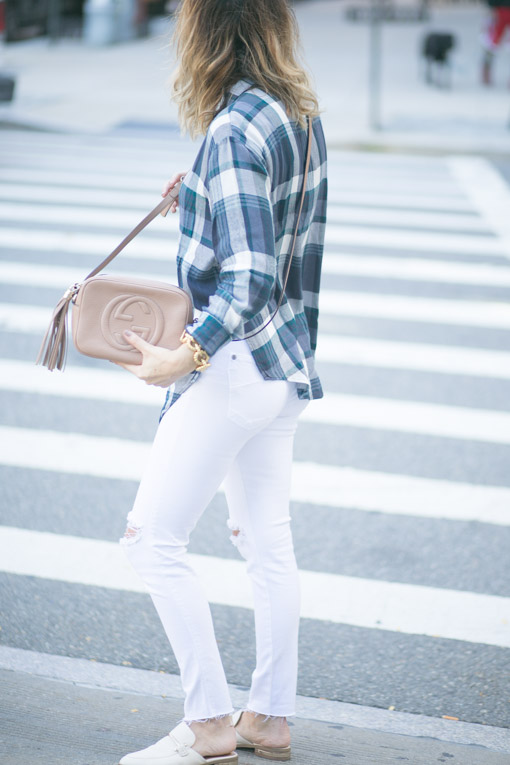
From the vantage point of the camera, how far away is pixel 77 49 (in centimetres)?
2661

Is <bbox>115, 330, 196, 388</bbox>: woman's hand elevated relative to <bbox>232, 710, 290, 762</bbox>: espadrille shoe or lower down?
elevated

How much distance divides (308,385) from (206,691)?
0.83 meters

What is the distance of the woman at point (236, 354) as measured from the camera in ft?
7.15

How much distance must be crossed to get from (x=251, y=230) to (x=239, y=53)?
45 cm

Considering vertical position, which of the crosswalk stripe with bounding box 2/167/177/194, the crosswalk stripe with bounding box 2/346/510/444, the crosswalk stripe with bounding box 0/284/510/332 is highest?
the crosswalk stripe with bounding box 2/167/177/194

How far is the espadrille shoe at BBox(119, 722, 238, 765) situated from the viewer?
8.03 ft

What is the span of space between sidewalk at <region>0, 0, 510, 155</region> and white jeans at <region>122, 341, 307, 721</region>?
8910 mm

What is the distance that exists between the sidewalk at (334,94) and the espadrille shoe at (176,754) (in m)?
9.21

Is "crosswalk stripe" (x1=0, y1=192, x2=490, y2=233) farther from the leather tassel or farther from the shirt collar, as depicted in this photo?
the shirt collar

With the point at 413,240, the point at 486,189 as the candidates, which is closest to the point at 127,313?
the point at 413,240

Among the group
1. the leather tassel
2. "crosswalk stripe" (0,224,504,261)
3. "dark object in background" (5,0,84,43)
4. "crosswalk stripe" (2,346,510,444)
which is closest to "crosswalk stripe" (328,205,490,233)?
"crosswalk stripe" (0,224,504,261)

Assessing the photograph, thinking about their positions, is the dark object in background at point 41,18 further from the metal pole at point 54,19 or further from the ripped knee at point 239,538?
the ripped knee at point 239,538

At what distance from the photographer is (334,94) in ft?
65.8

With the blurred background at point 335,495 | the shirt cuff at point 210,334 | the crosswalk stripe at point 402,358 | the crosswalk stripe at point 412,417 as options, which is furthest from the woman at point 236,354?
the crosswalk stripe at point 402,358
